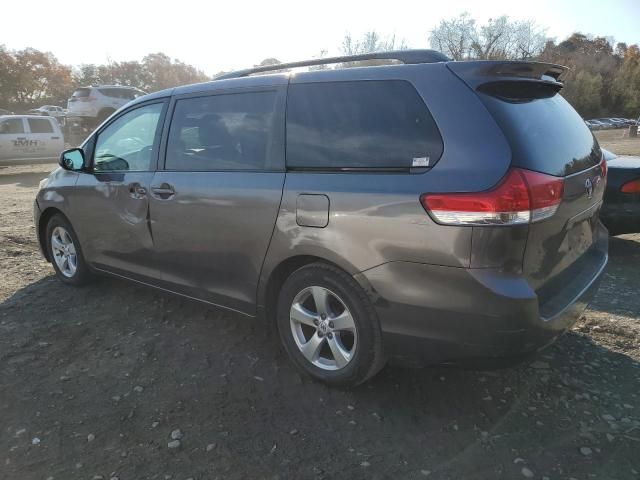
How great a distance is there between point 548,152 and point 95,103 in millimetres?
19612

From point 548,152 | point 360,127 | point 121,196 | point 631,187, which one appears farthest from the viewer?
point 631,187

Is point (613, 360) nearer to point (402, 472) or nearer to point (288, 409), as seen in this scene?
point (402, 472)

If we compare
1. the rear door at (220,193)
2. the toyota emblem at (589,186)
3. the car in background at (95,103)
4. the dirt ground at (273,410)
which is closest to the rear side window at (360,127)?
the rear door at (220,193)

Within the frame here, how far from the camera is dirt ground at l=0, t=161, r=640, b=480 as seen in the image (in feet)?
7.30

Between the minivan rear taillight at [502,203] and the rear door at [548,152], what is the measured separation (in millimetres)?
58

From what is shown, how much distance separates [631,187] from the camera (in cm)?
486

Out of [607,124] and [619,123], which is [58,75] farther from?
[619,123]

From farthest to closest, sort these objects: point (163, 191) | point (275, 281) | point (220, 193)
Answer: point (163, 191) → point (220, 193) → point (275, 281)

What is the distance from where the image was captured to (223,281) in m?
3.14

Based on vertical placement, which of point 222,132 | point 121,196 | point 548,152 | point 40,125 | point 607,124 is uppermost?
point 222,132

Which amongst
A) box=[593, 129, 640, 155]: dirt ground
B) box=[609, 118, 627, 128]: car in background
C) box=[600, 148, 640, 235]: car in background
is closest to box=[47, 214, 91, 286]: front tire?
box=[600, 148, 640, 235]: car in background

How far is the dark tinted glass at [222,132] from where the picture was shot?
2.94 meters

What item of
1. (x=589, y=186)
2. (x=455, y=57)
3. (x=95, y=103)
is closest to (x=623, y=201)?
(x=589, y=186)

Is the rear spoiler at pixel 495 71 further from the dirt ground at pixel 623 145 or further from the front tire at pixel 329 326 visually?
the dirt ground at pixel 623 145
